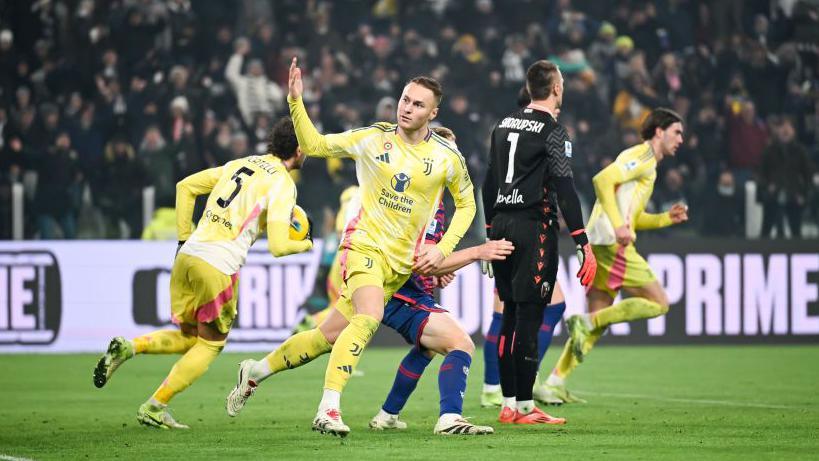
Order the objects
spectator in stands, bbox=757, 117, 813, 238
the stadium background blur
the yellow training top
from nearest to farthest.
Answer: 1. the yellow training top
2. the stadium background blur
3. spectator in stands, bbox=757, 117, 813, 238

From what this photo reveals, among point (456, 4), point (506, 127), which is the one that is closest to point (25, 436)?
point (506, 127)

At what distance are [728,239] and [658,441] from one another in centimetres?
980

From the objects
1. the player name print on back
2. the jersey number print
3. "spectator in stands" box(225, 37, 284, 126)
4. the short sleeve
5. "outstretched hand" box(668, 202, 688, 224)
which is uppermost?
"spectator in stands" box(225, 37, 284, 126)

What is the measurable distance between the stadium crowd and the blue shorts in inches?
375

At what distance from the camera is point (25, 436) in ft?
25.5

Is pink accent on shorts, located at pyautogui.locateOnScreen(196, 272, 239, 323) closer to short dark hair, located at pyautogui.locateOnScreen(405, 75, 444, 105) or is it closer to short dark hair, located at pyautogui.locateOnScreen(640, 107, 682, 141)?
short dark hair, located at pyautogui.locateOnScreen(405, 75, 444, 105)

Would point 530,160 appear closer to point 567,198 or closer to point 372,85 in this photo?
point 567,198

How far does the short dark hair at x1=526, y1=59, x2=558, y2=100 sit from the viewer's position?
27.1ft

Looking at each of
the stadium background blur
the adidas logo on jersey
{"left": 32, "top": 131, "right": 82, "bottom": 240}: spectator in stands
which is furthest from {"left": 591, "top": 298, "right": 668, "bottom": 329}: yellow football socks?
{"left": 32, "top": 131, "right": 82, "bottom": 240}: spectator in stands

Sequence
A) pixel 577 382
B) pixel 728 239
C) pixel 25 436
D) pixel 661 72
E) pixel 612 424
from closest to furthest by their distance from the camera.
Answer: pixel 25 436 < pixel 612 424 < pixel 577 382 < pixel 728 239 < pixel 661 72

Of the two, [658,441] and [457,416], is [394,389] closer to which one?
[457,416]

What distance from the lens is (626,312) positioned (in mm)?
10477

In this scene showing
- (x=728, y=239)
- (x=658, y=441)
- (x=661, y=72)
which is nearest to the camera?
(x=658, y=441)

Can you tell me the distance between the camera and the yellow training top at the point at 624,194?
33.8 feet
